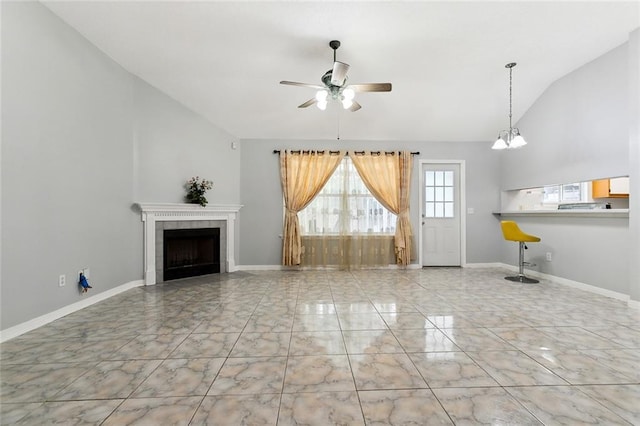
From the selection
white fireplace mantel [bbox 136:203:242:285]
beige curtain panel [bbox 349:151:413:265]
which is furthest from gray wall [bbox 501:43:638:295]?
white fireplace mantel [bbox 136:203:242:285]

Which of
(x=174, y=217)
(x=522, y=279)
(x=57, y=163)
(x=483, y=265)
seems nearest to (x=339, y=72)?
(x=57, y=163)

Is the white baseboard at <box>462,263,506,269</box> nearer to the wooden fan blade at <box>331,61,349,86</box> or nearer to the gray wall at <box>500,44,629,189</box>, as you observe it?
the gray wall at <box>500,44,629,189</box>

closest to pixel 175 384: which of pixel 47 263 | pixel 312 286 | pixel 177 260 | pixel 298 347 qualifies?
pixel 298 347

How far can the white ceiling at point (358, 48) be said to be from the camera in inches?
106

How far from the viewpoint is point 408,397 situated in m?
1.51

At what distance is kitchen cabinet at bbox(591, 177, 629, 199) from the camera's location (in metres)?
3.71

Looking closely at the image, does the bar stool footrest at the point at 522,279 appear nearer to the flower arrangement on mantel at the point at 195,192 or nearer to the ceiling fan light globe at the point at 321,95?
the ceiling fan light globe at the point at 321,95

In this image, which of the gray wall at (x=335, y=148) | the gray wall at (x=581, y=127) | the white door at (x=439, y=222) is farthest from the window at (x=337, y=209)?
the gray wall at (x=581, y=127)

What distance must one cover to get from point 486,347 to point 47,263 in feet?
12.6

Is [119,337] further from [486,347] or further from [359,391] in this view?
[486,347]

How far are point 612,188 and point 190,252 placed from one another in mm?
6422

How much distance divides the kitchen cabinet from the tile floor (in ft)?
5.08

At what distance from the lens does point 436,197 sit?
541 cm

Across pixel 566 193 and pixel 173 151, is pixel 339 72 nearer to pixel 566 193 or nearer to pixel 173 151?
pixel 173 151
